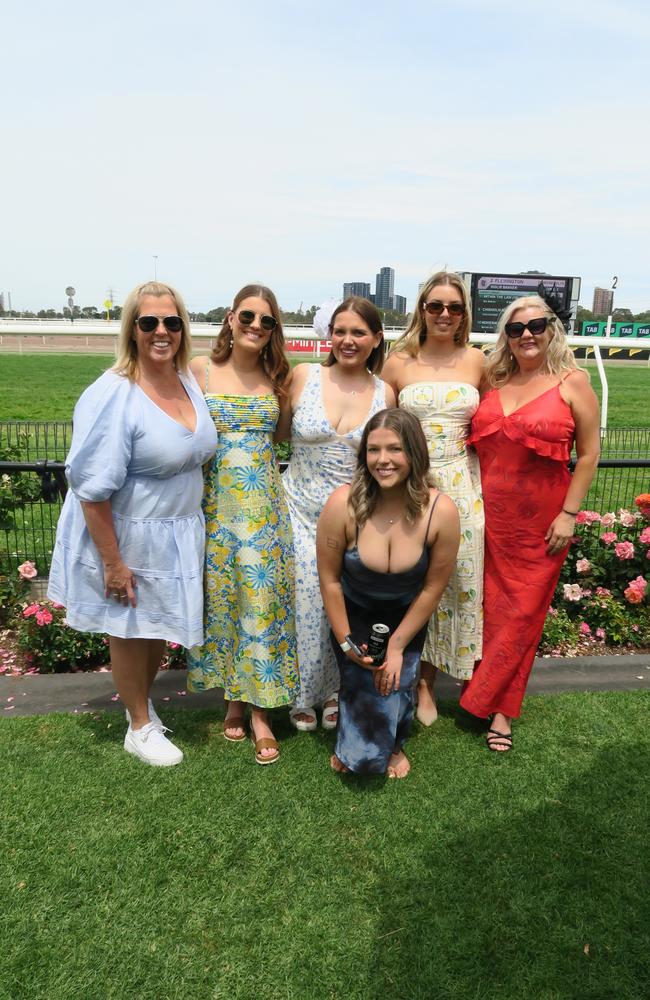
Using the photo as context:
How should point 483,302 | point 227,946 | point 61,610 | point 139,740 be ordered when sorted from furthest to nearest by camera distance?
point 483,302 → point 61,610 → point 139,740 → point 227,946

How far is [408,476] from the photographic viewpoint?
309 centimetres

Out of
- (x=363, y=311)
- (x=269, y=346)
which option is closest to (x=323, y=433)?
(x=269, y=346)

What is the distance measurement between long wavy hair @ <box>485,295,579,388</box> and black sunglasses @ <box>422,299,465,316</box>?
0.71 feet

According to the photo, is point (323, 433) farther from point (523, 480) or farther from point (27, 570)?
→ point (27, 570)

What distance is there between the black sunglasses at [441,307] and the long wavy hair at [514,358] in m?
0.22

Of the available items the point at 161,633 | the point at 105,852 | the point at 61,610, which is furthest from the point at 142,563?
the point at 61,610

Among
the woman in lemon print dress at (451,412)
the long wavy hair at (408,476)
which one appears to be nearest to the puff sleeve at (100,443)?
the long wavy hair at (408,476)

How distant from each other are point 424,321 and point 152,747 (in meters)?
2.48

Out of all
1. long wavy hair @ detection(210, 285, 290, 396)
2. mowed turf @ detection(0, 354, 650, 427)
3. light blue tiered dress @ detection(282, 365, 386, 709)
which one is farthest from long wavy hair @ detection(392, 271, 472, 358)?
mowed turf @ detection(0, 354, 650, 427)

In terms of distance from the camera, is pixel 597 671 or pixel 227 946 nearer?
pixel 227 946

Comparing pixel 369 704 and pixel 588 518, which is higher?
pixel 588 518

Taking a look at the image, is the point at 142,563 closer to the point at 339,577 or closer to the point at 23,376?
the point at 339,577

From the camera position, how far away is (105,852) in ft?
9.23

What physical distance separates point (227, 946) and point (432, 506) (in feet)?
6.06
